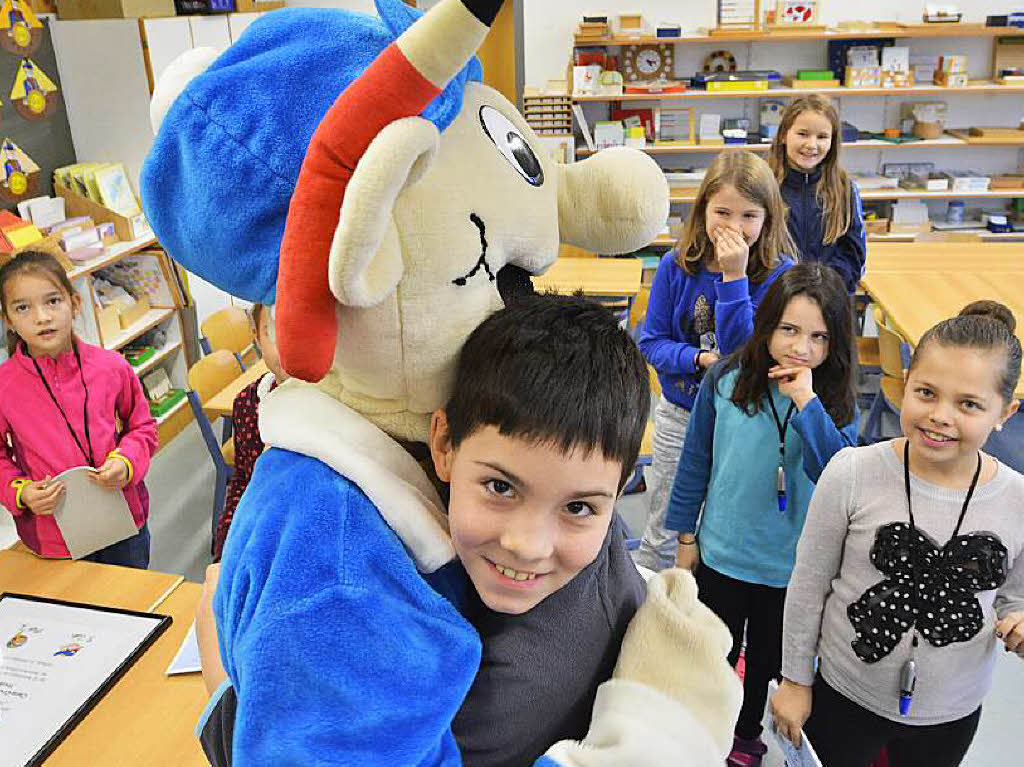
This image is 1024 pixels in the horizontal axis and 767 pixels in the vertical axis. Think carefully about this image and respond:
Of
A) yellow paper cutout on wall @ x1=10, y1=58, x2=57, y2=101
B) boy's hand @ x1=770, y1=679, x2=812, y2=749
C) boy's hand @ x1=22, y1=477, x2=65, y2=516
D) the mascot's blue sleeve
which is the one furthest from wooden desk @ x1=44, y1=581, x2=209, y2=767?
yellow paper cutout on wall @ x1=10, y1=58, x2=57, y2=101

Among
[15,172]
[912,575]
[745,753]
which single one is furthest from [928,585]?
[15,172]

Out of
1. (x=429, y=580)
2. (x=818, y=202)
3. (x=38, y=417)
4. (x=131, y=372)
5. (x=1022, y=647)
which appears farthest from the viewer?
(x=818, y=202)

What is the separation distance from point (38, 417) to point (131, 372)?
11.4 inches

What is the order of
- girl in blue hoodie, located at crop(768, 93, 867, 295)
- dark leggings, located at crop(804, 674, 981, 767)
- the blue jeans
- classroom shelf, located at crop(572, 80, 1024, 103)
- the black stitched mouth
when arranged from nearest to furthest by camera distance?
the black stitched mouth, dark leggings, located at crop(804, 674, 981, 767), the blue jeans, girl in blue hoodie, located at crop(768, 93, 867, 295), classroom shelf, located at crop(572, 80, 1024, 103)

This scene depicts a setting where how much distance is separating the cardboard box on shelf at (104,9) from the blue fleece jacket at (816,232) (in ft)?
10.1

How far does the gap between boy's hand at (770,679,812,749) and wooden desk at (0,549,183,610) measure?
1362 millimetres

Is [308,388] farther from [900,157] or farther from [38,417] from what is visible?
[900,157]

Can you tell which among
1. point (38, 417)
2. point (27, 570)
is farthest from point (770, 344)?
point (38, 417)

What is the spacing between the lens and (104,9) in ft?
12.6

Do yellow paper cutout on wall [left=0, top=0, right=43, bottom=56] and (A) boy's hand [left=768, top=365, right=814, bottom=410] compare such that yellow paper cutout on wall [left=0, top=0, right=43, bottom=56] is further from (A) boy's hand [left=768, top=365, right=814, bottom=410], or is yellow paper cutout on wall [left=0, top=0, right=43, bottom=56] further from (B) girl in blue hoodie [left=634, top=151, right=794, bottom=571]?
(A) boy's hand [left=768, top=365, right=814, bottom=410]

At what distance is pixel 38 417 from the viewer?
Result: 2.29m

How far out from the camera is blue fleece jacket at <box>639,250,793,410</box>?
230 cm

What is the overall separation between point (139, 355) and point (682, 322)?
2.83 metres

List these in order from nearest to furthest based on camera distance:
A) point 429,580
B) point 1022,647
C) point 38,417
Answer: point 429,580 < point 1022,647 < point 38,417
